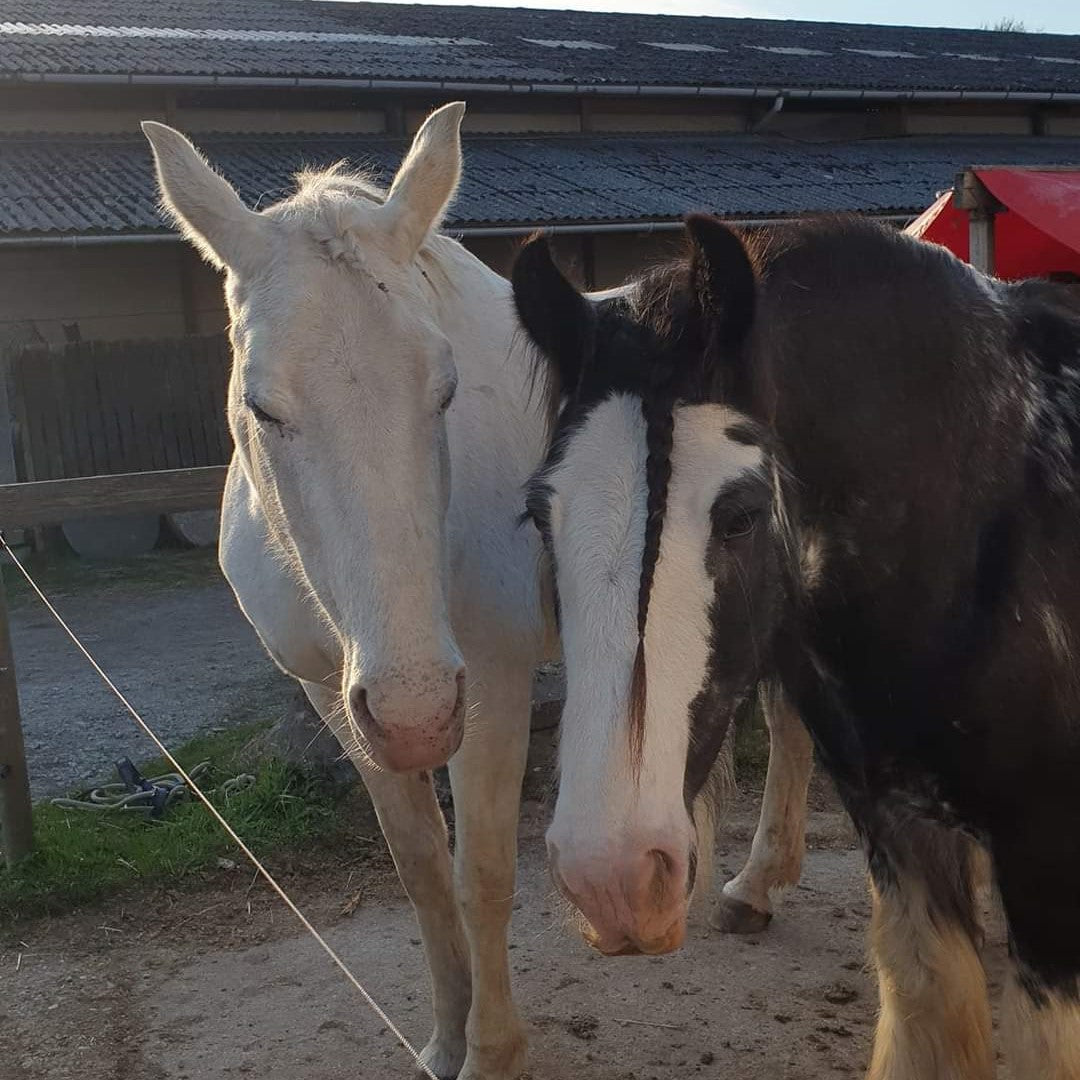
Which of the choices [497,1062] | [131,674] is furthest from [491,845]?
Result: [131,674]

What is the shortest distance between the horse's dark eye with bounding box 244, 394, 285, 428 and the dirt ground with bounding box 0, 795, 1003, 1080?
1747 mm

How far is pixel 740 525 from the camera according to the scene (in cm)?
197

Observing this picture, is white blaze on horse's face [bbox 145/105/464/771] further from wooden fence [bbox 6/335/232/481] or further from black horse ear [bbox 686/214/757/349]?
wooden fence [bbox 6/335/232/481]

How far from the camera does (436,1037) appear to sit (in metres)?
3.43

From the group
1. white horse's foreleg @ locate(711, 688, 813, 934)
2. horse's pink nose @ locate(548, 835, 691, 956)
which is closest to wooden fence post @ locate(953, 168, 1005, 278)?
white horse's foreleg @ locate(711, 688, 813, 934)

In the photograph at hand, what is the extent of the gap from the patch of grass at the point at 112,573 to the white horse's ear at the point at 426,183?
8.24 metres

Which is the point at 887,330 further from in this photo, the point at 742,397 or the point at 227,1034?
the point at 227,1034

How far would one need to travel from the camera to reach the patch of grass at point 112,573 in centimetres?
1055

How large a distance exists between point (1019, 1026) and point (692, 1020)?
1.26 meters

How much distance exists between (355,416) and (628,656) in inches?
32.4

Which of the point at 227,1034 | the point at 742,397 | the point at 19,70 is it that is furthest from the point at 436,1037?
the point at 19,70

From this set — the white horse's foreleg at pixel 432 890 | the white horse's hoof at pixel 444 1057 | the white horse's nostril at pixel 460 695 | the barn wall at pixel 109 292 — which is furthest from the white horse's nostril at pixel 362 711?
the barn wall at pixel 109 292

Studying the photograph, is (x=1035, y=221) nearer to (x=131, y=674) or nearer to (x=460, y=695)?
(x=460, y=695)

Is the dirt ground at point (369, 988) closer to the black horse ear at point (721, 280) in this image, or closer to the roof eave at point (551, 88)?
the black horse ear at point (721, 280)
